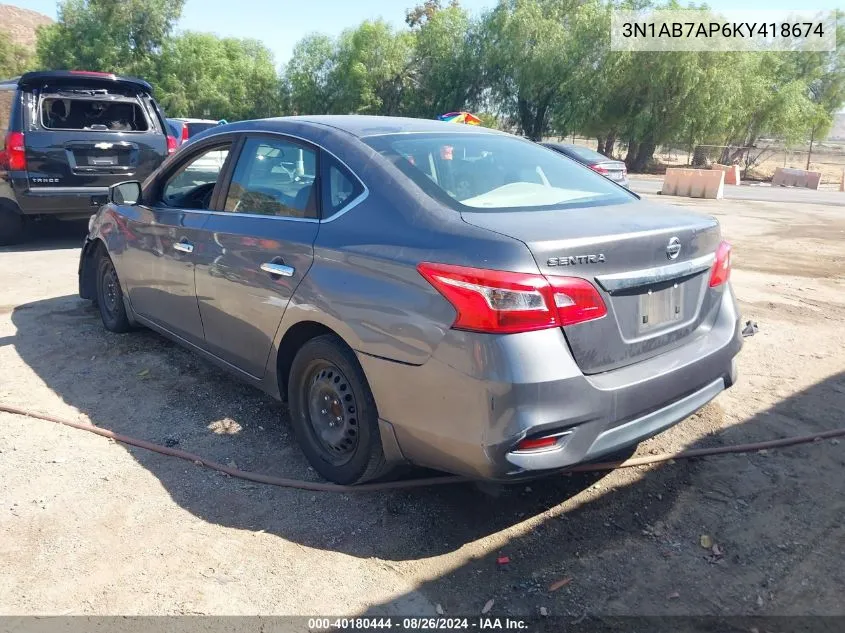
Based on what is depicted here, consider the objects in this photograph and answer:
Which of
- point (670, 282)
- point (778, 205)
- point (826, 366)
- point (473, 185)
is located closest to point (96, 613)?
point (473, 185)

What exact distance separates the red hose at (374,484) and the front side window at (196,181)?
1436mm

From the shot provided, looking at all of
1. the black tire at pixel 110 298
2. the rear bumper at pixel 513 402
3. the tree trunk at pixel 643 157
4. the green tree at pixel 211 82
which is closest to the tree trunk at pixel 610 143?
the tree trunk at pixel 643 157

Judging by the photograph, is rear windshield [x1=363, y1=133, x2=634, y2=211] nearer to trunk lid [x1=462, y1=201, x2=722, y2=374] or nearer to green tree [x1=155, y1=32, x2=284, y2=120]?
trunk lid [x1=462, y1=201, x2=722, y2=374]

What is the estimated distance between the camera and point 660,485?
340 centimetres

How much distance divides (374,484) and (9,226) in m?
8.15

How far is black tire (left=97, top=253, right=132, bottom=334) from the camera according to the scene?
538 centimetres

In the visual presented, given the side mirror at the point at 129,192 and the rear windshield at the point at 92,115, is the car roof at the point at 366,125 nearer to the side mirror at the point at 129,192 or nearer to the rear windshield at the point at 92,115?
the side mirror at the point at 129,192

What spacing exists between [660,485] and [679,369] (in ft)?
2.43

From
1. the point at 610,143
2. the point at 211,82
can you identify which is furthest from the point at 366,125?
the point at 211,82

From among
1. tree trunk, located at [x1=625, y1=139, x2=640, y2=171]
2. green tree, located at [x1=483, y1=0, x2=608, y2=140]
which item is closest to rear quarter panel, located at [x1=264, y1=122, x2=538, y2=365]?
tree trunk, located at [x1=625, y1=139, x2=640, y2=171]

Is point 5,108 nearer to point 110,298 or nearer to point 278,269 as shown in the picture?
point 110,298

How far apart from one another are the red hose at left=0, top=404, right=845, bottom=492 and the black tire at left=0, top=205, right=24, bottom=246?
620 cm

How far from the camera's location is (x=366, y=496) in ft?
10.9

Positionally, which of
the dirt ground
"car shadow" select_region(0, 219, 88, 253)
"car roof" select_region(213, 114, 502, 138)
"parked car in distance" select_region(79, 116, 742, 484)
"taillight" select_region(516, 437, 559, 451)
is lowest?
the dirt ground
